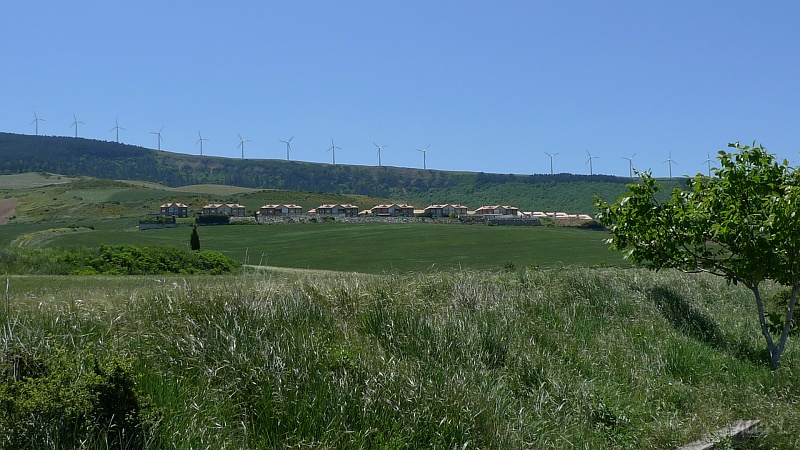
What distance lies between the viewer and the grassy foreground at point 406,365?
701 cm

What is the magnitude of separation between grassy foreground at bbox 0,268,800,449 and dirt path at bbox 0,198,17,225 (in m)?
105

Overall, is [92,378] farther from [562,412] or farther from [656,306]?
[656,306]

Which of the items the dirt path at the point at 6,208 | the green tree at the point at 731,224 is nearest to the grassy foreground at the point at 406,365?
the green tree at the point at 731,224

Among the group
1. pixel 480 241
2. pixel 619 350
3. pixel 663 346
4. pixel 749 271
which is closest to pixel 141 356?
pixel 619 350

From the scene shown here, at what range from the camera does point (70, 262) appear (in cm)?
3108

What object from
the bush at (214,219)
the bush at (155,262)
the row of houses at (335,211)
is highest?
the row of houses at (335,211)

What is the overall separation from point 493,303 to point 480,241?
238 feet

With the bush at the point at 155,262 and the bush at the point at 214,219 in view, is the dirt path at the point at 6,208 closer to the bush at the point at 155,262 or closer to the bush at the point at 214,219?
the bush at the point at 214,219

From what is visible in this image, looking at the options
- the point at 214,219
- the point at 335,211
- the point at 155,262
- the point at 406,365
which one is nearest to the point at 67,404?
the point at 406,365

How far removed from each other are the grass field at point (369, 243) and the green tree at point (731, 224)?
4534 cm

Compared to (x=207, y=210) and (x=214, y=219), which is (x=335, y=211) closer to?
(x=207, y=210)

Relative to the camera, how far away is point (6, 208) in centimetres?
11938

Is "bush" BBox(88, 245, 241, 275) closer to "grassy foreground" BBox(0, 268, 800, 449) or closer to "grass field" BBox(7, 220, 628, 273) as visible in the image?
"grassy foreground" BBox(0, 268, 800, 449)

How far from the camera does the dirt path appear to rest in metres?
108
